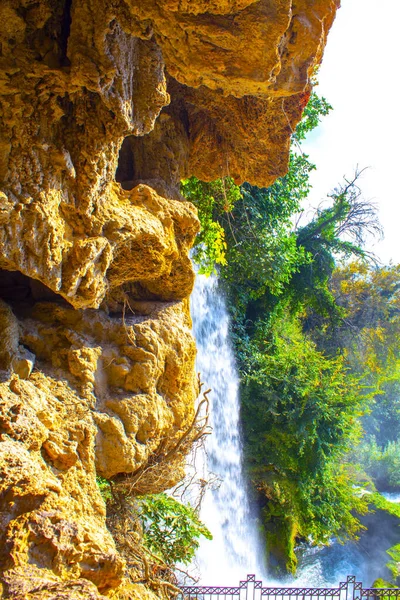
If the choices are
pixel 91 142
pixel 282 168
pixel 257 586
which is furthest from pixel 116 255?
pixel 257 586

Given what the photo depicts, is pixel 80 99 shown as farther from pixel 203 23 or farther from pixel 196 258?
pixel 196 258

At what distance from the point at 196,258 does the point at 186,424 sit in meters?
2.86

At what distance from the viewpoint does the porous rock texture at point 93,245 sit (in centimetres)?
223

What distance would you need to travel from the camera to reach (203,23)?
96.0 inches

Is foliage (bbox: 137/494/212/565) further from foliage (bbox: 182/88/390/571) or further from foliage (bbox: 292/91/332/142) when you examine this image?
foliage (bbox: 292/91/332/142)

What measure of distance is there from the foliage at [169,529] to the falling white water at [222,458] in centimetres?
361

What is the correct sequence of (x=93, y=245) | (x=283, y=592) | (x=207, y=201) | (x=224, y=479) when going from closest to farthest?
(x=93, y=245)
(x=207, y=201)
(x=283, y=592)
(x=224, y=479)

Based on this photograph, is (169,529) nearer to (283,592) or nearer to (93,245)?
(283,592)

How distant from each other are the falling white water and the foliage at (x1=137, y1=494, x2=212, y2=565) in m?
3.61

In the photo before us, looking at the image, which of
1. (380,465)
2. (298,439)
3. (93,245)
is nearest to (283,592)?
(298,439)

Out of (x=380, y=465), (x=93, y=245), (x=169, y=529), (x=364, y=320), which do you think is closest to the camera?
(x=93, y=245)

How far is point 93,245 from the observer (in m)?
2.75

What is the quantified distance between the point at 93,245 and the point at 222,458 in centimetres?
791

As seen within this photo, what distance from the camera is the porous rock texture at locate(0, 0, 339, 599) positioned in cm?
223
